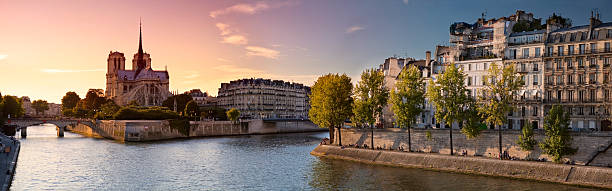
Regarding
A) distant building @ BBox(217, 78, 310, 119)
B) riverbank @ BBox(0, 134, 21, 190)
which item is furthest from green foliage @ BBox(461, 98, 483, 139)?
distant building @ BBox(217, 78, 310, 119)

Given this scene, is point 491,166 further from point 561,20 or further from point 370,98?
point 561,20

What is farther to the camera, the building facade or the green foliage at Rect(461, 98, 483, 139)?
the building facade

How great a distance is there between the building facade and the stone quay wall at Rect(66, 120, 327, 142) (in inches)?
3108

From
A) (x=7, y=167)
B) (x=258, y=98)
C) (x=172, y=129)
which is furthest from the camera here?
(x=258, y=98)

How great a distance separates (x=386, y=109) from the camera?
88.5 metres

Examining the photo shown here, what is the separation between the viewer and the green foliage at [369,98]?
64.4 m

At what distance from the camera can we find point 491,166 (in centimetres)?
4922

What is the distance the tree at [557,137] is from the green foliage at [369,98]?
71.2 ft

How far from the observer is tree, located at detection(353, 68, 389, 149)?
64312 mm

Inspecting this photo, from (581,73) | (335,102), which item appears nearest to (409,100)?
(335,102)

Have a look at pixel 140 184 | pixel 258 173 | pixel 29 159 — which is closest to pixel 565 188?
pixel 258 173

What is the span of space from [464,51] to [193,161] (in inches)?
1548

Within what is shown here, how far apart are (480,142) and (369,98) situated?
15.4 meters

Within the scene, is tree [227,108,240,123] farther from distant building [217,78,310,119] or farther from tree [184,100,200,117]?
distant building [217,78,310,119]
